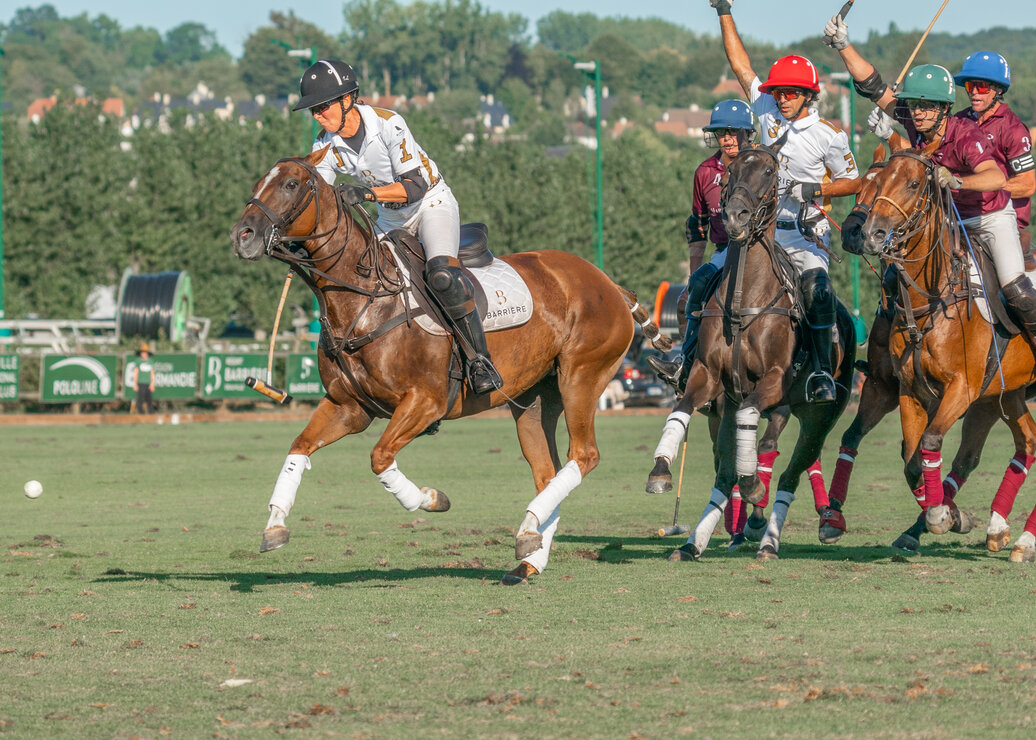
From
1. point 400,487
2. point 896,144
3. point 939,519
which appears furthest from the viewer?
point 896,144

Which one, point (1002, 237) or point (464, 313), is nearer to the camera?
point (464, 313)

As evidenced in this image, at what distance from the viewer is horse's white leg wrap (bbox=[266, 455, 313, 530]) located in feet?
29.9

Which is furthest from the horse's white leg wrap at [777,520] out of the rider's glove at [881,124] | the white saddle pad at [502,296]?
the rider's glove at [881,124]

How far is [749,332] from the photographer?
1022cm

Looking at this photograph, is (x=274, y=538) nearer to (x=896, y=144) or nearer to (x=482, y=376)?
(x=482, y=376)

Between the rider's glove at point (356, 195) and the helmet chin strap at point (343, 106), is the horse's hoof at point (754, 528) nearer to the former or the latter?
the rider's glove at point (356, 195)

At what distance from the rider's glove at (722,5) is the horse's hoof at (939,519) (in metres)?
4.85

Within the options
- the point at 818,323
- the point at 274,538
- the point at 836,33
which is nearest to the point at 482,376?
the point at 274,538

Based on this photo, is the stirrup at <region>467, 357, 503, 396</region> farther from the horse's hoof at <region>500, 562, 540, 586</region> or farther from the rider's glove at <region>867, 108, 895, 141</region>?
the rider's glove at <region>867, 108, 895, 141</region>

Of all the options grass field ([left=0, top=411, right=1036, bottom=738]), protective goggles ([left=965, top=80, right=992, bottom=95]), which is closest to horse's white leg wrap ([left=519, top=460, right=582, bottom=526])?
grass field ([left=0, top=411, right=1036, bottom=738])

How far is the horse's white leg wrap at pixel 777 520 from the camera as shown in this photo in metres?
11.0

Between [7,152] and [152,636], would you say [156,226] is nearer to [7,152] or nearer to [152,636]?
[7,152]

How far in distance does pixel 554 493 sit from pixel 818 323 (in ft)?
7.75

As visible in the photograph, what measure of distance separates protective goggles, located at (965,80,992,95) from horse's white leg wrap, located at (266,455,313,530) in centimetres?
535
